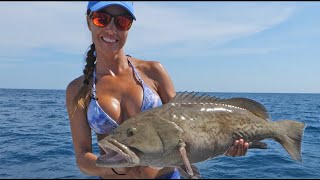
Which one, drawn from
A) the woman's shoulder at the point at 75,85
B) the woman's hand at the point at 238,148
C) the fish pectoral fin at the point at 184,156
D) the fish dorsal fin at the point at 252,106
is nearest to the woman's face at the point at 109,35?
the woman's shoulder at the point at 75,85

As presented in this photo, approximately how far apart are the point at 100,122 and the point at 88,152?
36cm

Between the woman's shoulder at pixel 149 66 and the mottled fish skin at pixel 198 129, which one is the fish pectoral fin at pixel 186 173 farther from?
the woman's shoulder at pixel 149 66

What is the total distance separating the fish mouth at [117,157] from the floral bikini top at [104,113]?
599 mm

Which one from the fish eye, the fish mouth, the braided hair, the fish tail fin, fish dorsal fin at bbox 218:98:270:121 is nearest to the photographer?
the fish mouth

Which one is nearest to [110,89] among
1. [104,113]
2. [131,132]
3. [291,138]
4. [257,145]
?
[104,113]

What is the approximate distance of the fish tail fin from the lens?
177 inches

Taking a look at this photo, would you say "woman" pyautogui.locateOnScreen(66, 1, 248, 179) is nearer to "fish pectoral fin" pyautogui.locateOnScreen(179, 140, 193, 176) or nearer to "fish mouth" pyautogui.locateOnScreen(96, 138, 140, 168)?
"fish mouth" pyautogui.locateOnScreen(96, 138, 140, 168)

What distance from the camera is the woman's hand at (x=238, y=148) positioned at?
4090 millimetres

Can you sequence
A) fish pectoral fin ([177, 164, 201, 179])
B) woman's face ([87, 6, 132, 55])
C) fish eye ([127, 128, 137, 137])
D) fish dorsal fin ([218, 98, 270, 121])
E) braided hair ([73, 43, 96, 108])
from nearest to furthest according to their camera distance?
fish pectoral fin ([177, 164, 201, 179]), fish eye ([127, 128, 137, 137]), woman's face ([87, 6, 132, 55]), braided hair ([73, 43, 96, 108]), fish dorsal fin ([218, 98, 270, 121])

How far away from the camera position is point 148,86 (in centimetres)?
442

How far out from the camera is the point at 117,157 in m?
3.52

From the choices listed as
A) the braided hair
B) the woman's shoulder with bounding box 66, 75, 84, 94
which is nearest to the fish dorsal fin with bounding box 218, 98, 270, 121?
the braided hair

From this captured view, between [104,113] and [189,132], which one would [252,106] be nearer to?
[189,132]

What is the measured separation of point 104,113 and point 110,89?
0.40m
